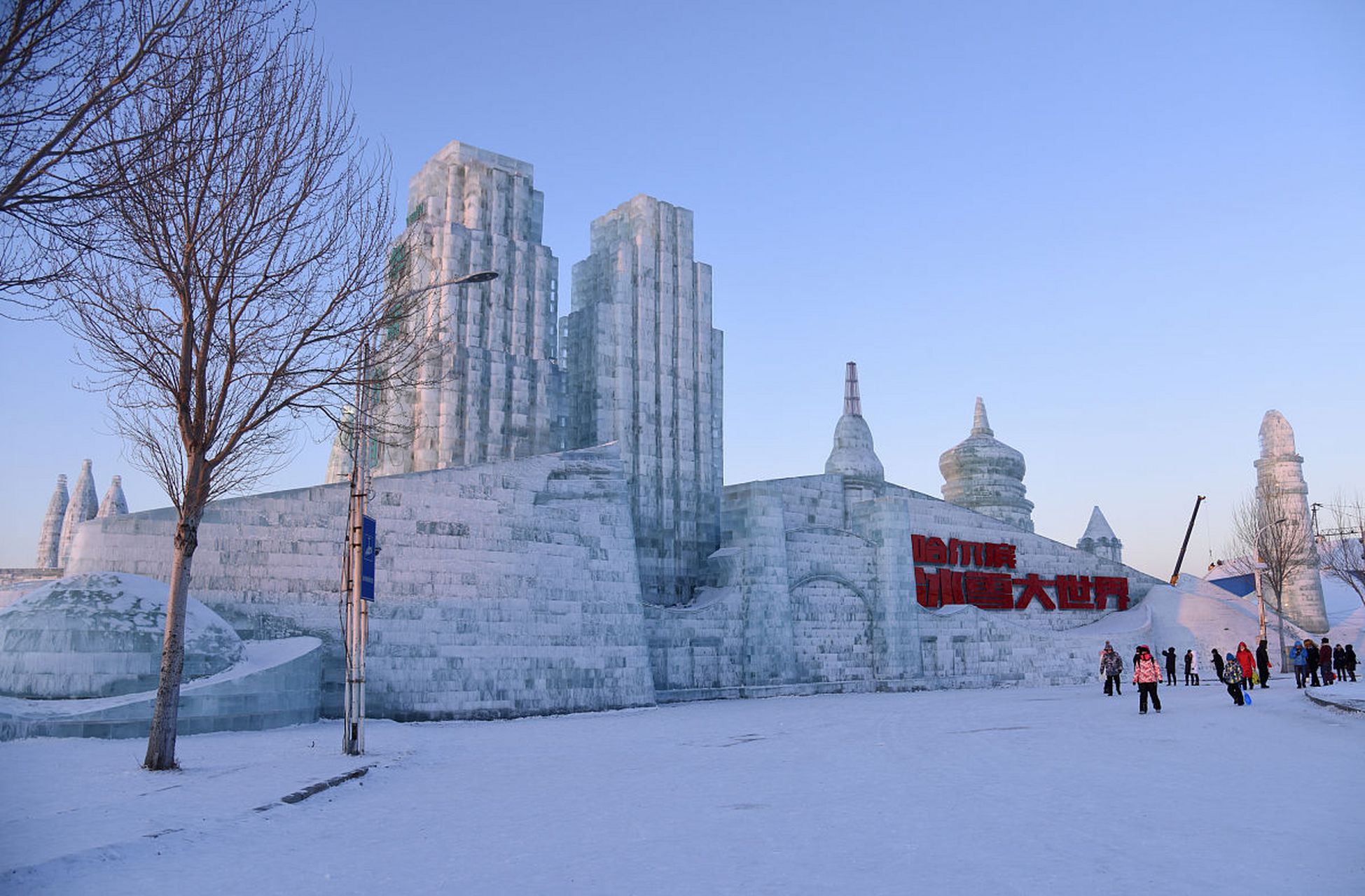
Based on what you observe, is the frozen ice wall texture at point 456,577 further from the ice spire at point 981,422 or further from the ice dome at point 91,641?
Answer: the ice spire at point 981,422

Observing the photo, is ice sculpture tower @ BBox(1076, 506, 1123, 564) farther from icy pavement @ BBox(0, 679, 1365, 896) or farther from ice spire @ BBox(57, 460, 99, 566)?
ice spire @ BBox(57, 460, 99, 566)

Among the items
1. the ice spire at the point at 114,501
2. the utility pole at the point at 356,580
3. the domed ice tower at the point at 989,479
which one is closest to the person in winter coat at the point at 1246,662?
the utility pole at the point at 356,580

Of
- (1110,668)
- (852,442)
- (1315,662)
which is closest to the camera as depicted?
(1110,668)

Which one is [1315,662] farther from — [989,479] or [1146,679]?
[989,479]

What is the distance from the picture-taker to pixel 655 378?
40.7m

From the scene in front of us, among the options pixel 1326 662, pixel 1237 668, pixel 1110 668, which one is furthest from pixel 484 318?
pixel 1326 662

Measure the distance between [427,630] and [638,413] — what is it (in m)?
17.0

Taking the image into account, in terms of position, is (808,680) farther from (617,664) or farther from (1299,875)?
(1299,875)

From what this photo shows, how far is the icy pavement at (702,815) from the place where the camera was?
7352mm

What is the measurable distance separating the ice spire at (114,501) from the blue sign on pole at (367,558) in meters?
57.0

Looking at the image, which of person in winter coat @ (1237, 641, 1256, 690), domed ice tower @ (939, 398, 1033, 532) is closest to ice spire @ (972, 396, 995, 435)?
domed ice tower @ (939, 398, 1033, 532)

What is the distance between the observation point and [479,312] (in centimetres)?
3800

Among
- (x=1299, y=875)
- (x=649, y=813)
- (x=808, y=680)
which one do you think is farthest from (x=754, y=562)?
(x=1299, y=875)

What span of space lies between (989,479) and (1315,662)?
44.5m
